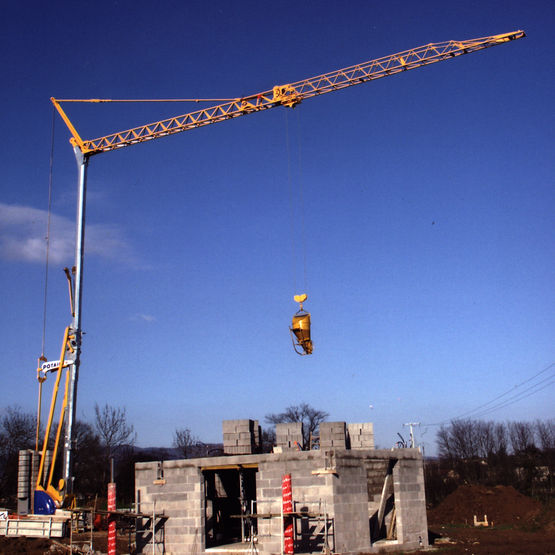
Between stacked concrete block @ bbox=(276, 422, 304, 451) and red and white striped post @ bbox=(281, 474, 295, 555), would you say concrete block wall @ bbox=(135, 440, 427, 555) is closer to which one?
red and white striped post @ bbox=(281, 474, 295, 555)

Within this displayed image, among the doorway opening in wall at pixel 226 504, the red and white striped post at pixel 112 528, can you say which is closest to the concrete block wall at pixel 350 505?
the doorway opening in wall at pixel 226 504

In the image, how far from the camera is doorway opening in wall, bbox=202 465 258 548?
912 inches

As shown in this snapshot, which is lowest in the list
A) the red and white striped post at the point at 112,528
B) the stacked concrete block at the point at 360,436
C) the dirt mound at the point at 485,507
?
the dirt mound at the point at 485,507

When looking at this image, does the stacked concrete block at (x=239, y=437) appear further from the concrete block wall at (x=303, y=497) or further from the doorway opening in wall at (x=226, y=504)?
the concrete block wall at (x=303, y=497)

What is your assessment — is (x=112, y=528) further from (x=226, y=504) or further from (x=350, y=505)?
(x=350, y=505)

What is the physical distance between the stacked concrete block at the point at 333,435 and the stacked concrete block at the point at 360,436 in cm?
85

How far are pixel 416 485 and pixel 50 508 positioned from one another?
17206mm

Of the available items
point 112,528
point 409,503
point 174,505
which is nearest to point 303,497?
point 174,505

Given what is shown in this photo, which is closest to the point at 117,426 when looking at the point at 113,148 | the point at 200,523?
the point at 113,148

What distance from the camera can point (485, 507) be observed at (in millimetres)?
39156

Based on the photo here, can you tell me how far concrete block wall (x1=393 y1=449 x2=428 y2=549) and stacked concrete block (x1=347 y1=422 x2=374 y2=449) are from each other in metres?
1.24

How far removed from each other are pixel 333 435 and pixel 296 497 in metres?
3.02

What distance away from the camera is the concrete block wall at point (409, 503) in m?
21.9

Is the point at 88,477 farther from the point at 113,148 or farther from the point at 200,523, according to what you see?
the point at 200,523
